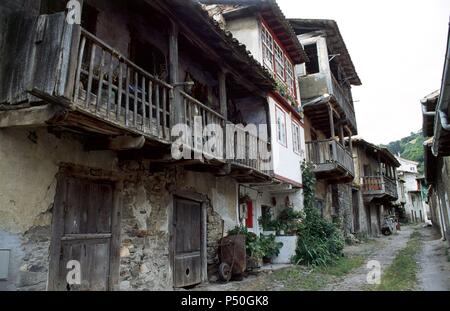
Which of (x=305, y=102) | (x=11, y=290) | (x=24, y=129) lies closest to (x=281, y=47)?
(x=305, y=102)

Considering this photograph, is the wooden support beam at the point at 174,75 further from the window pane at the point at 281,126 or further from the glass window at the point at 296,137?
the glass window at the point at 296,137

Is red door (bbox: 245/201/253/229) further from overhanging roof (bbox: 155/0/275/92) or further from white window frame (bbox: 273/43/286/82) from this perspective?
white window frame (bbox: 273/43/286/82)

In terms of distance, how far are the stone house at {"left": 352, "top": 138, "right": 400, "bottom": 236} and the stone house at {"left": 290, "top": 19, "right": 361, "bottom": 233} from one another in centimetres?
430

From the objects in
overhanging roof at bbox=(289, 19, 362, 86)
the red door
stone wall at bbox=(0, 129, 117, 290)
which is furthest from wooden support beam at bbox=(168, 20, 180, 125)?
overhanging roof at bbox=(289, 19, 362, 86)

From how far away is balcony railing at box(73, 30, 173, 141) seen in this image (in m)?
4.41

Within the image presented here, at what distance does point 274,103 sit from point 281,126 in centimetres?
92

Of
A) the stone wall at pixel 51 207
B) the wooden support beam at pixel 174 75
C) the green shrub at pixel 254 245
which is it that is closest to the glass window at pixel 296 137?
the green shrub at pixel 254 245

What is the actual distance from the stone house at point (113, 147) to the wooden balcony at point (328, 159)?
5.00 m

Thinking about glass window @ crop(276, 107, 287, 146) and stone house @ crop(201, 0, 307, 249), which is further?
glass window @ crop(276, 107, 287, 146)

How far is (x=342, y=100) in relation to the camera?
17.0 metres

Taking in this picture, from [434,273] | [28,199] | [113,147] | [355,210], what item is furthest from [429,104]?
[355,210]

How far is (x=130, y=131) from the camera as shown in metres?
5.11
